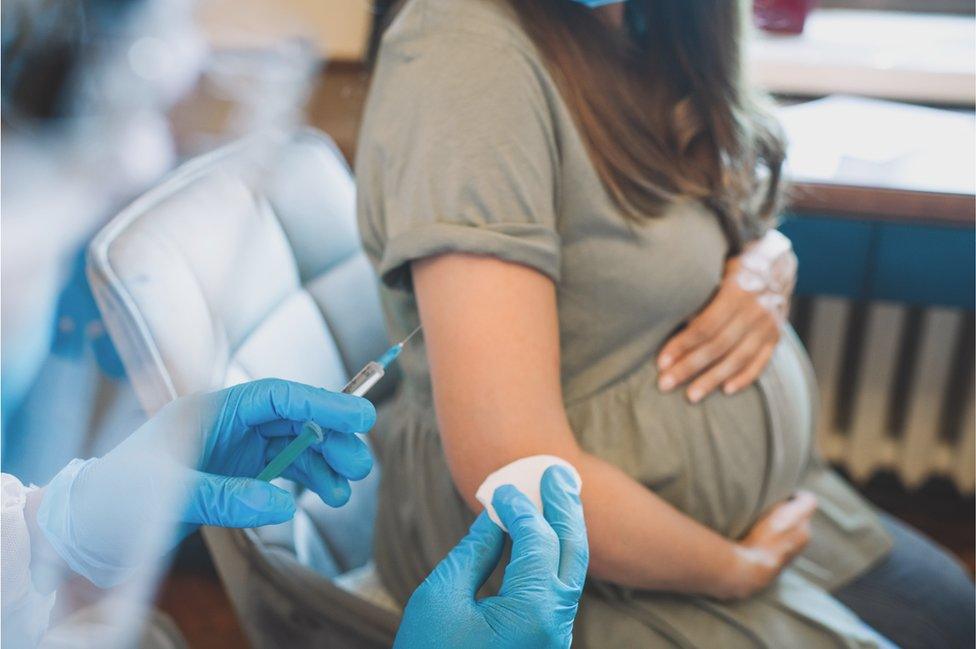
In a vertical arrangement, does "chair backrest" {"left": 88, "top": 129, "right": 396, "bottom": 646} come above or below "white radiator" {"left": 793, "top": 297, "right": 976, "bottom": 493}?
above

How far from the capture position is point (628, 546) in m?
0.79

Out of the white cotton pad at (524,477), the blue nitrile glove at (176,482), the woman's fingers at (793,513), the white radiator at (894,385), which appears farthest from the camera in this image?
the white radiator at (894,385)

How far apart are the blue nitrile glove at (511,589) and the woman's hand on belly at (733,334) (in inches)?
9.7

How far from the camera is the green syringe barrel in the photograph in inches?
24.9

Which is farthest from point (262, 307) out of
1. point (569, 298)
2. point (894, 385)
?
point (894, 385)

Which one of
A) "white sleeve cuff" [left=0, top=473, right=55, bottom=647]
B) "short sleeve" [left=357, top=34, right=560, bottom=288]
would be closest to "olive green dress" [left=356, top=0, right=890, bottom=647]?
"short sleeve" [left=357, top=34, right=560, bottom=288]

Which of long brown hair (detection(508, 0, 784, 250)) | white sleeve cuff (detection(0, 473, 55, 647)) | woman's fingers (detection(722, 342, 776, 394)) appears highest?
long brown hair (detection(508, 0, 784, 250))

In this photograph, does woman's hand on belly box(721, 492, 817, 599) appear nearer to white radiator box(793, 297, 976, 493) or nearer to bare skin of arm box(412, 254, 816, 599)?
bare skin of arm box(412, 254, 816, 599)

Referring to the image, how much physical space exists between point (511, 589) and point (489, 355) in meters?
0.18

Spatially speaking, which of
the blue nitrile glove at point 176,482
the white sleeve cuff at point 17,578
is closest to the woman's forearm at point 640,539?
the blue nitrile glove at point 176,482

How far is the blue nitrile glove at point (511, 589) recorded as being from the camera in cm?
60

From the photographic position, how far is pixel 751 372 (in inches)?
36.8

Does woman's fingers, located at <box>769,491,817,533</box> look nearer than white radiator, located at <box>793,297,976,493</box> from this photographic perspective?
Yes

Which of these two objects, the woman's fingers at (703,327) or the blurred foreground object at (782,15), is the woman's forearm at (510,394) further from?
the blurred foreground object at (782,15)
